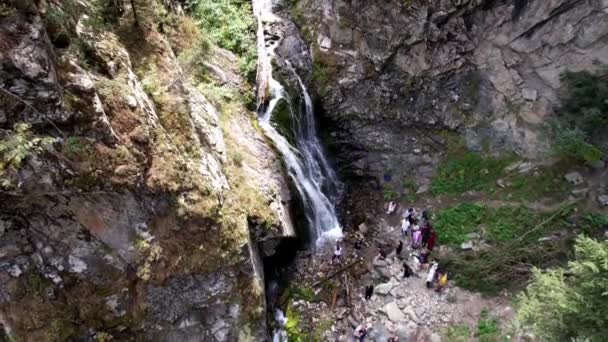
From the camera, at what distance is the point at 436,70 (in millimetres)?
18359

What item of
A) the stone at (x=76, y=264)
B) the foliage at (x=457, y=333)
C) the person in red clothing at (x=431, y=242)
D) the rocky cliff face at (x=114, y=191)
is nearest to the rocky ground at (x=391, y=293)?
the foliage at (x=457, y=333)

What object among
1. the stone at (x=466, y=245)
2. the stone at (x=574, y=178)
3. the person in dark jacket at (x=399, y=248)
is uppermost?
the stone at (x=574, y=178)

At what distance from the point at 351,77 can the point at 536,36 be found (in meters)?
7.61

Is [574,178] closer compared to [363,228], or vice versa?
Answer: [574,178]

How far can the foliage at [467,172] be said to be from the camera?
1773 cm

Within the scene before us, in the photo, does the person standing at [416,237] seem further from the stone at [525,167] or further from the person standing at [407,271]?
the stone at [525,167]

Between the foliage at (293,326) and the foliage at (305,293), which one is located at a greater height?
the foliage at (305,293)

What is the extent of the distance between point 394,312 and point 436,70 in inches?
410

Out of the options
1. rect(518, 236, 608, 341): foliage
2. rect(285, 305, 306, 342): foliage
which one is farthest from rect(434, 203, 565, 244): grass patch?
rect(285, 305, 306, 342): foliage

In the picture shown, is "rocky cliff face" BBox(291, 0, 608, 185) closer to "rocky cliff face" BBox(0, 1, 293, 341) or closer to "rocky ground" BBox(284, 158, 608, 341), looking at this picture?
"rocky ground" BBox(284, 158, 608, 341)

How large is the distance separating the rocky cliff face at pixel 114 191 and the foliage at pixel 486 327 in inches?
284

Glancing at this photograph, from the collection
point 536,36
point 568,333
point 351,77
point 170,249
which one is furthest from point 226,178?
point 536,36

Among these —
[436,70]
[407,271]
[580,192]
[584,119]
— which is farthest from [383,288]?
[584,119]

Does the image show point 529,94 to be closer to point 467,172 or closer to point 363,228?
point 467,172
